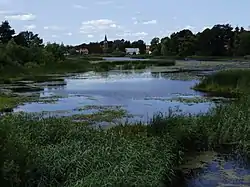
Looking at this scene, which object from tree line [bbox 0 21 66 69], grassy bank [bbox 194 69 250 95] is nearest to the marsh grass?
grassy bank [bbox 194 69 250 95]

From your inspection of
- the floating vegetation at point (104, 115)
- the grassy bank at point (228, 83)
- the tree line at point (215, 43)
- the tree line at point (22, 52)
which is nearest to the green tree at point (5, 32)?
the tree line at point (22, 52)

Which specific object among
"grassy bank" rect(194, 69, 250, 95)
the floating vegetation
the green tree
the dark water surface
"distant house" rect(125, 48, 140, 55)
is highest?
the green tree

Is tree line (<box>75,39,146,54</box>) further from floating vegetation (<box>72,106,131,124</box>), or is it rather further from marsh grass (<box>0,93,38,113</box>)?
floating vegetation (<box>72,106,131,124</box>)

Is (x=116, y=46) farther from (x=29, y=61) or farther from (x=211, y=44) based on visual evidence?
(x=29, y=61)

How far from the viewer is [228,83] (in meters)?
28.8

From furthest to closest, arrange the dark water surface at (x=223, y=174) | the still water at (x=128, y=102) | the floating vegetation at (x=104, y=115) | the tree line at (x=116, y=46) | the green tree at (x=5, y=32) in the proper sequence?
the tree line at (x=116, y=46), the green tree at (x=5, y=32), the still water at (x=128, y=102), the floating vegetation at (x=104, y=115), the dark water surface at (x=223, y=174)

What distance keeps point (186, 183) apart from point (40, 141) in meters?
3.31

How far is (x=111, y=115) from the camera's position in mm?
18297

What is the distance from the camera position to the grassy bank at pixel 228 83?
1069 inches

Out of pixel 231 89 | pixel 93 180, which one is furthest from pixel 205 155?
pixel 231 89

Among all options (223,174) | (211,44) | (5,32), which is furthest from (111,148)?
(211,44)

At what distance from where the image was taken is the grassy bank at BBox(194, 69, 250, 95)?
89.1 ft

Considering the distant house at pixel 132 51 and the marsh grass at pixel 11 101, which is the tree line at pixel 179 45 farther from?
the marsh grass at pixel 11 101

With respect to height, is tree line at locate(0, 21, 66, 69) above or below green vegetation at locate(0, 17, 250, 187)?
above
